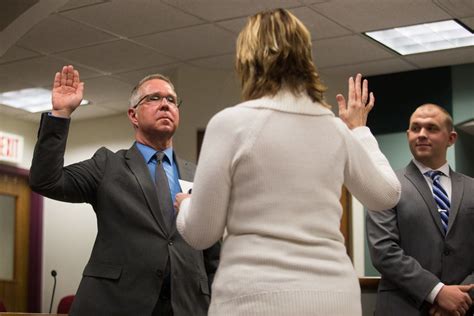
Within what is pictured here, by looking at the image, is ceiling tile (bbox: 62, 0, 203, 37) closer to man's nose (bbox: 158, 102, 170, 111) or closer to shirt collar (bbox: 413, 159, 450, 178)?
shirt collar (bbox: 413, 159, 450, 178)

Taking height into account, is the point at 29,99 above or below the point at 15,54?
below

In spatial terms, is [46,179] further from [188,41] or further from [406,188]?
[188,41]

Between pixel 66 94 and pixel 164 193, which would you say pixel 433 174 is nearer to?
pixel 164 193

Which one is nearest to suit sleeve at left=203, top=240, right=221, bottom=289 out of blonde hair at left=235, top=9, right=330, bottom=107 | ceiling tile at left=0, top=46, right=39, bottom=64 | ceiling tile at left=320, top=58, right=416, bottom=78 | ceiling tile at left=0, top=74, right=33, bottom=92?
blonde hair at left=235, top=9, right=330, bottom=107

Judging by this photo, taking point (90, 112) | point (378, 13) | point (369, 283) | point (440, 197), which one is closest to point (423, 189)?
point (440, 197)

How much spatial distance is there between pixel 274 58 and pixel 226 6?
3.94 meters

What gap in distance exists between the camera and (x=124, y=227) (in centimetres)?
271

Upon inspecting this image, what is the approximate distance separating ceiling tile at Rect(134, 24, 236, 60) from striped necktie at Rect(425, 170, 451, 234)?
294 centimetres

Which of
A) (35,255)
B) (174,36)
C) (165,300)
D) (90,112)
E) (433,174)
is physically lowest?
(35,255)

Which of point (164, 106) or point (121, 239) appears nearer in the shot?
point (121, 239)

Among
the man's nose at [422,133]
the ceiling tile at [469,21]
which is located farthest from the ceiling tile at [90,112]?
the man's nose at [422,133]

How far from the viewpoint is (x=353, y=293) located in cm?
185

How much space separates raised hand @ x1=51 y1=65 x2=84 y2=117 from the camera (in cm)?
254

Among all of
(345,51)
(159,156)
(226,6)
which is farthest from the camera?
(345,51)
